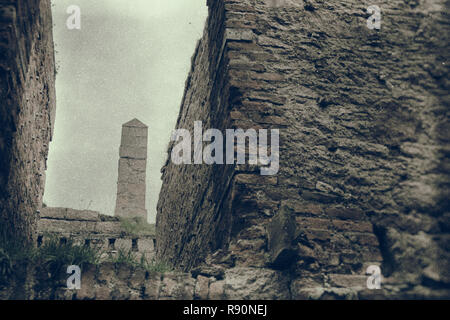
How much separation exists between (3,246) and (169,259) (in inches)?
122

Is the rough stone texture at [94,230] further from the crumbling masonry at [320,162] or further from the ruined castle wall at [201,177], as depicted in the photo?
the crumbling masonry at [320,162]

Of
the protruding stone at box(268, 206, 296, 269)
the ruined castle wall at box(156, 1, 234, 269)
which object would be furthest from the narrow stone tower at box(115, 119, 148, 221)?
the protruding stone at box(268, 206, 296, 269)

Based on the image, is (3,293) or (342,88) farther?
(342,88)

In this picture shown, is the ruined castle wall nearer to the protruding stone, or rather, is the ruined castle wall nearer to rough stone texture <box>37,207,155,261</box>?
the protruding stone

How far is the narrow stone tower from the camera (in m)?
12.3

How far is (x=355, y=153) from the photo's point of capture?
371 cm

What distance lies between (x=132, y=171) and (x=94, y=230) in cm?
436

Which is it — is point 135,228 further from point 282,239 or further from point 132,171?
point 282,239

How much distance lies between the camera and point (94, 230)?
838cm

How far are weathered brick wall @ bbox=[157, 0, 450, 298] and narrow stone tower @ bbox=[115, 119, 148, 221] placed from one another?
7.90 meters

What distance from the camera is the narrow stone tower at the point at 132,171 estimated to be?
1228cm
